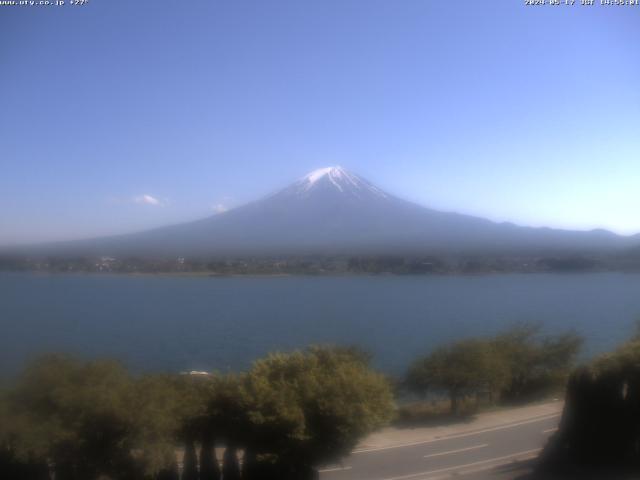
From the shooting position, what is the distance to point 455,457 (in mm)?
6414

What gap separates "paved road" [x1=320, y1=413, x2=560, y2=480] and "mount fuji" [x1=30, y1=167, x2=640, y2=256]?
2288 centimetres

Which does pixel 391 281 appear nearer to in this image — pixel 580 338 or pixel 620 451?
pixel 580 338

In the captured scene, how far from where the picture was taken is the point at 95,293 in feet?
73.0

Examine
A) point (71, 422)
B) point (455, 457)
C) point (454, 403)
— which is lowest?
point (454, 403)

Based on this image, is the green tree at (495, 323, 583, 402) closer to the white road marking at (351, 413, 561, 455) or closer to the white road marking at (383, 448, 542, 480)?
the white road marking at (351, 413, 561, 455)

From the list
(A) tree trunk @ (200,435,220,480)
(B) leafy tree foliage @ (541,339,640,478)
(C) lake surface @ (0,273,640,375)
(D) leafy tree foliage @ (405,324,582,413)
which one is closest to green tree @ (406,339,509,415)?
(D) leafy tree foliage @ (405,324,582,413)

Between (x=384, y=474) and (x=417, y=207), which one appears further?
(x=417, y=207)

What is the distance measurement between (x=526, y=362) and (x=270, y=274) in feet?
69.6

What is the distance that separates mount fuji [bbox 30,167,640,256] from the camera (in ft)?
110

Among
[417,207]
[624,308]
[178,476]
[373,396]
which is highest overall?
[417,207]

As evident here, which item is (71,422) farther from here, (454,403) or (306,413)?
(454,403)

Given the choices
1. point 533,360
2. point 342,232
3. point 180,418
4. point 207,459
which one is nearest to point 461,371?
point 533,360

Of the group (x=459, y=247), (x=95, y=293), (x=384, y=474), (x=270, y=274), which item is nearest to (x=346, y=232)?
(x=459, y=247)

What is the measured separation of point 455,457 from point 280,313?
1529 centimetres
